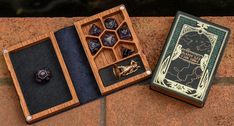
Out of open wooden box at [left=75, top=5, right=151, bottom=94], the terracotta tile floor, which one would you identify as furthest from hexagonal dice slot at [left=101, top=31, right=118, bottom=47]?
the terracotta tile floor

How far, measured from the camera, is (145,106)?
5.72 feet

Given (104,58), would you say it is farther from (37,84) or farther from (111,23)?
(37,84)

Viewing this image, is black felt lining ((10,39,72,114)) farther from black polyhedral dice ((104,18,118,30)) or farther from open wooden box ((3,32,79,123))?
black polyhedral dice ((104,18,118,30))

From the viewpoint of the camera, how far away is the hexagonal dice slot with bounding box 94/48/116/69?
67.9 inches

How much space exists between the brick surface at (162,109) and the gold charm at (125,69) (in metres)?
0.08

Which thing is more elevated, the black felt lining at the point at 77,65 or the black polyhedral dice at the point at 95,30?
the black polyhedral dice at the point at 95,30

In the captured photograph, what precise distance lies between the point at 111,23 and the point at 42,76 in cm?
28

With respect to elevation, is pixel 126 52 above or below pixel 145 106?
above

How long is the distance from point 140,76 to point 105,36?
17 centimetres

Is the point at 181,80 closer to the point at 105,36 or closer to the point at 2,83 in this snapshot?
the point at 105,36

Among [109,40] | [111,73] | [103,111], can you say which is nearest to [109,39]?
[109,40]

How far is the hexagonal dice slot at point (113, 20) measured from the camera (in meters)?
1.74

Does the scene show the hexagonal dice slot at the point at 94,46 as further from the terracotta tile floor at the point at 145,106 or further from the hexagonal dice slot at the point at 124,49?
the terracotta tile floor at the point at 145,106

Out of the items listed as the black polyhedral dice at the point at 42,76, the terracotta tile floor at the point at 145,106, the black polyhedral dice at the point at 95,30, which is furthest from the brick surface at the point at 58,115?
the black polyhedral dice at the point at 95,30
